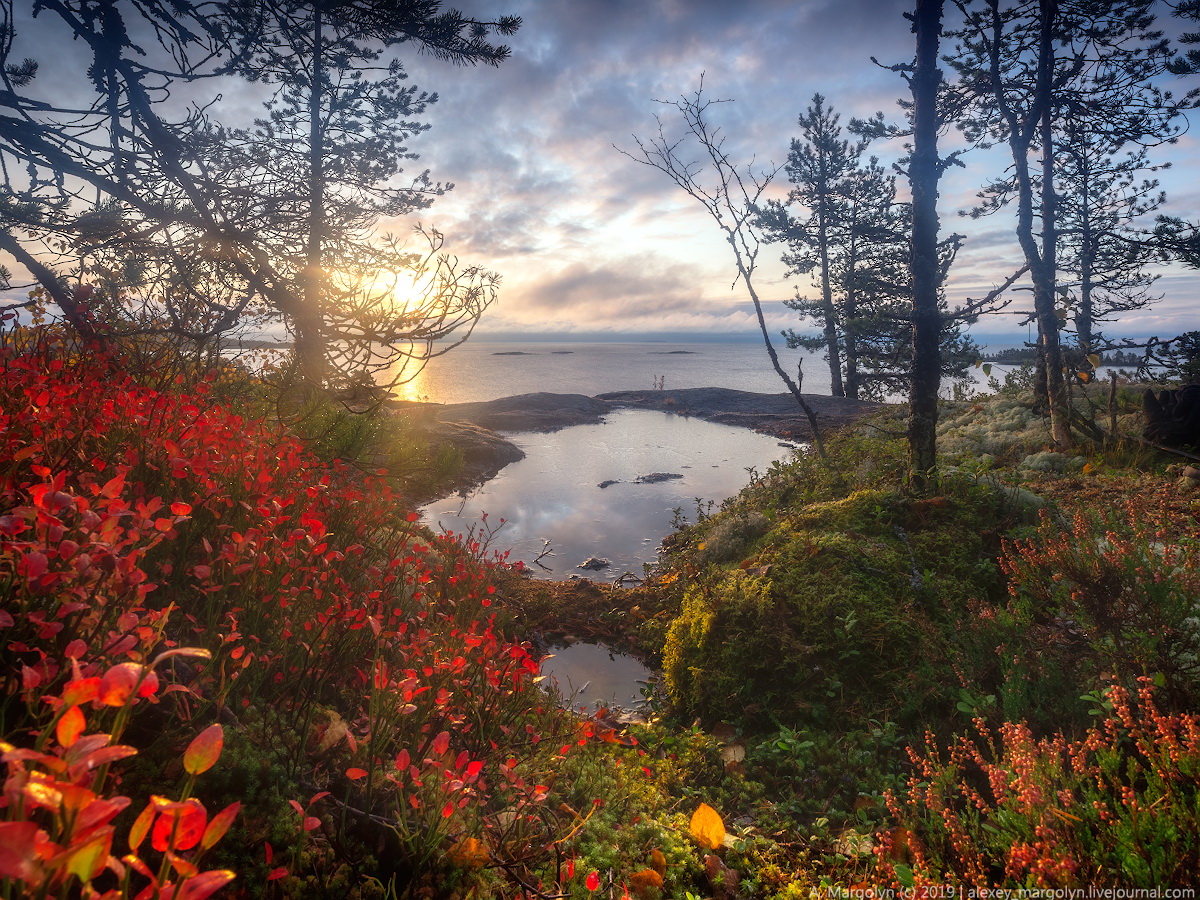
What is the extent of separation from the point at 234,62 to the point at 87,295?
2.65m

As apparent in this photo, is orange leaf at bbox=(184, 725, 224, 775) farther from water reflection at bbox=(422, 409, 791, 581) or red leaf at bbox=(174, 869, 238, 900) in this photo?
water reflection at bbox=(422, 409, 791, 581)

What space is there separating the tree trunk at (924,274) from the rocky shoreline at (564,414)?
897 centimetres

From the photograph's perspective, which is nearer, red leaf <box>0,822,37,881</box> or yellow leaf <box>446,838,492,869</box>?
red leaf <box>0,822,37,881</box>

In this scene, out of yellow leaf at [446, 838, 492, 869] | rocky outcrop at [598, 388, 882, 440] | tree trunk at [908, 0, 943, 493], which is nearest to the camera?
yellow leaf at [446, 838, 492, 869]

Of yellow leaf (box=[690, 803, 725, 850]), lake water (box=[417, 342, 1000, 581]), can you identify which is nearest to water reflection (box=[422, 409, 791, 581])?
lake water (box=[417, 342, 1000, 581])

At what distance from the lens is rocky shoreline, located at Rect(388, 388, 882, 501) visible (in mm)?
15609

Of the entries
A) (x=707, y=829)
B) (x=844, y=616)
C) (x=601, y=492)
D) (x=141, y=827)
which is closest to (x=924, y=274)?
(x=844, y=616)

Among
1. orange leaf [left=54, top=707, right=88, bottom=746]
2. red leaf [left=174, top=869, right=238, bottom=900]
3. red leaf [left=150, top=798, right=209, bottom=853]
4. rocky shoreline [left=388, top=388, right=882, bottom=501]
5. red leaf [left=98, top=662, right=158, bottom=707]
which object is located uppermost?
rocky shoreline [left=388, top=388, right=882, bottom=501]

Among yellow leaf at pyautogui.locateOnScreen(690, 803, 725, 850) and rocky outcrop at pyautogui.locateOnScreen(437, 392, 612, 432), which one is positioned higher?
rocky outcrop at pyautogui.locateOnScreen(437, 392, 612, 432)

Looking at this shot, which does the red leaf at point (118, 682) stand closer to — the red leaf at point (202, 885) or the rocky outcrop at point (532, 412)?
the red leaf at point (202, 885)

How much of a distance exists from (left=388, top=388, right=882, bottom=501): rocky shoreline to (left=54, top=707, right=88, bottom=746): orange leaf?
11791 mm

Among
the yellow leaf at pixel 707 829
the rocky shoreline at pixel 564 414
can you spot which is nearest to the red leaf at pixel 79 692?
the yellow leaf at pixel 707 829

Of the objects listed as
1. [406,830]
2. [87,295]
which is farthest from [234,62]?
[406,830]

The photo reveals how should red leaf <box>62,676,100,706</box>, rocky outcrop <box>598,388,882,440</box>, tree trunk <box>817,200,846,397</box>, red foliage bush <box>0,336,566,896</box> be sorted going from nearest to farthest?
1. red leaf <box>62,676,100,706</box>
2. red foliage bush <box>0,336,566,896</box>
3. rocky outcrop <box>598,388,882,440</box>
4. tree trunk <box>817,200,846,397</box>
